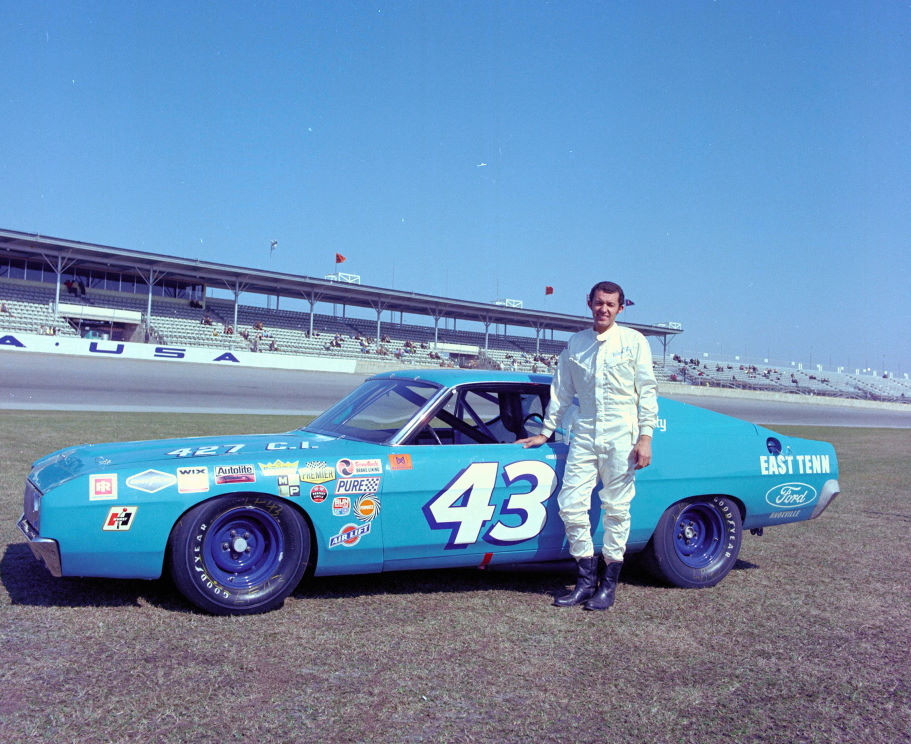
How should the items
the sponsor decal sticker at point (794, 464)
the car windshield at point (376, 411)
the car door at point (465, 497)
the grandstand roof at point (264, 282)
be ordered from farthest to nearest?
the grandstand roof at point (264, 282) < the sponsor decal sticker at point (794, 464) < the car windshield at point (376, 411) < the car door at point (465, 497)

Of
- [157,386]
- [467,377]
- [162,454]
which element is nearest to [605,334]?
[467,377]

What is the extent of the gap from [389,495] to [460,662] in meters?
0.98

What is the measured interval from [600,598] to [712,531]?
1.12 m

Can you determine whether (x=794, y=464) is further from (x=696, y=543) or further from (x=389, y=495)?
(x=389, y=495)

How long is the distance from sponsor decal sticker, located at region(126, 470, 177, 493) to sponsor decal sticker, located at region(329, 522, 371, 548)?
2.73 feet

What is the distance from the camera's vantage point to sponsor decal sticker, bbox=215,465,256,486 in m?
3.80

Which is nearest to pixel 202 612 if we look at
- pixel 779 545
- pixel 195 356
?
pixel 779 545

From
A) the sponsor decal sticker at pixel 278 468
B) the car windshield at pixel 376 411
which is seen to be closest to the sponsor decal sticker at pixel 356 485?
the sponsor decal sticker at pixel 278 468

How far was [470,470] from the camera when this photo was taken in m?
4.27

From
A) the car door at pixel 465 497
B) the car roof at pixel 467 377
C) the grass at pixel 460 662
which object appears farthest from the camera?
the car roof at pixel 467 377

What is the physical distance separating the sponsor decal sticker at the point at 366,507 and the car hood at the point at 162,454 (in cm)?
29

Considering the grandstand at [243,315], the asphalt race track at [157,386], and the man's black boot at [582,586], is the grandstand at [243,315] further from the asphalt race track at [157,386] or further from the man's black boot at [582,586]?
the man's black boot at [582,586]

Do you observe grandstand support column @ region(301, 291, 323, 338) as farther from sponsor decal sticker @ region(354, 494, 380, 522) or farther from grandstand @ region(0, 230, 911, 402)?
sponsor decal sticker @ region(354, 494, 380, 522)

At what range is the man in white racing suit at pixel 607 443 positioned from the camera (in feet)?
13.9
